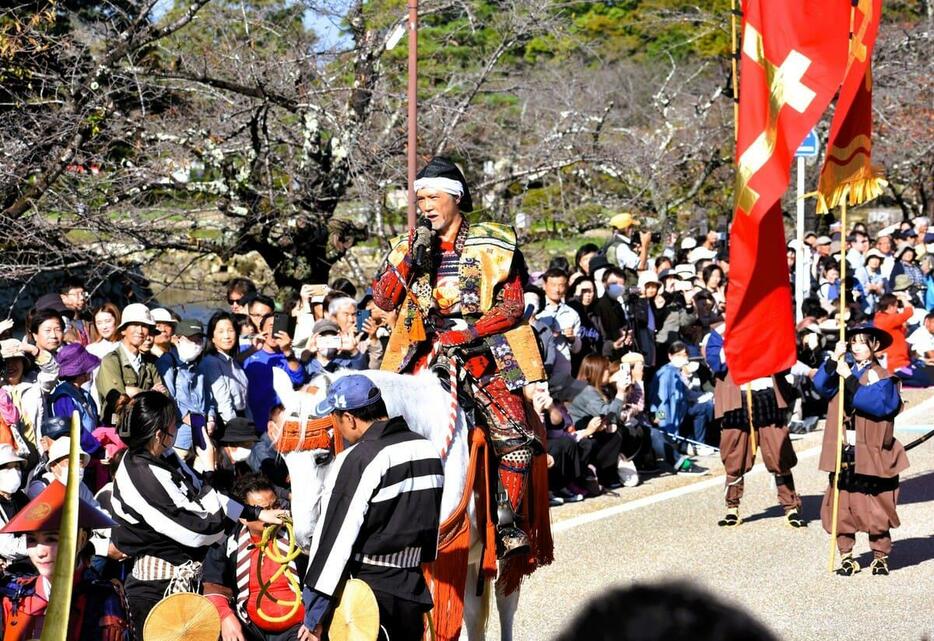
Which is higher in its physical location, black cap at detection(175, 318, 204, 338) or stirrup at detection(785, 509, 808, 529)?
black cap at detection(175, 318, 204, 338)

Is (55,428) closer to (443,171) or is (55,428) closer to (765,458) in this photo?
(443,171)

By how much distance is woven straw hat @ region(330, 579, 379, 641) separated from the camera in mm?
4625

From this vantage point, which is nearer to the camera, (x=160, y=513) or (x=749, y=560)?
(x=160, y=513)

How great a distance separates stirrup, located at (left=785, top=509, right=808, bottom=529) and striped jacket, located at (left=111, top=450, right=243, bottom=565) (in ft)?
18.4

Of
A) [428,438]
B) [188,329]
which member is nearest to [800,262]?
[188,329]

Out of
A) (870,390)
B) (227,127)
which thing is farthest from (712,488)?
(227,127)

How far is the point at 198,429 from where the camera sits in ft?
26.6

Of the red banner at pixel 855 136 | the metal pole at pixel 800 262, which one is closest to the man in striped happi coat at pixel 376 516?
the red banner at pixel 855 136

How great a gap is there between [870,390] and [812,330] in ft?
21.7

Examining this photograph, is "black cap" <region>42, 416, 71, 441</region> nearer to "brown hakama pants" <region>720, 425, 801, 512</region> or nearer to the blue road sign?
"brown hakama pants" <region>720, 425, 801, 512</region>

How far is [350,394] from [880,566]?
→ 16.3ft

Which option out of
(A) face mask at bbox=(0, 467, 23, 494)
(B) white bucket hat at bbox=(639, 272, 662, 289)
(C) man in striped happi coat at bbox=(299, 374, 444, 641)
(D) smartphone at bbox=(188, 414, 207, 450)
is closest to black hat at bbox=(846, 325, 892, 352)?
(D) smartphone at bbox=(188, 414, 207, 450)

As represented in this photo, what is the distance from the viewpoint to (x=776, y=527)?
9.81 meters

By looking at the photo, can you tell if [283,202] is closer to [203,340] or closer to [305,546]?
[203,340]
